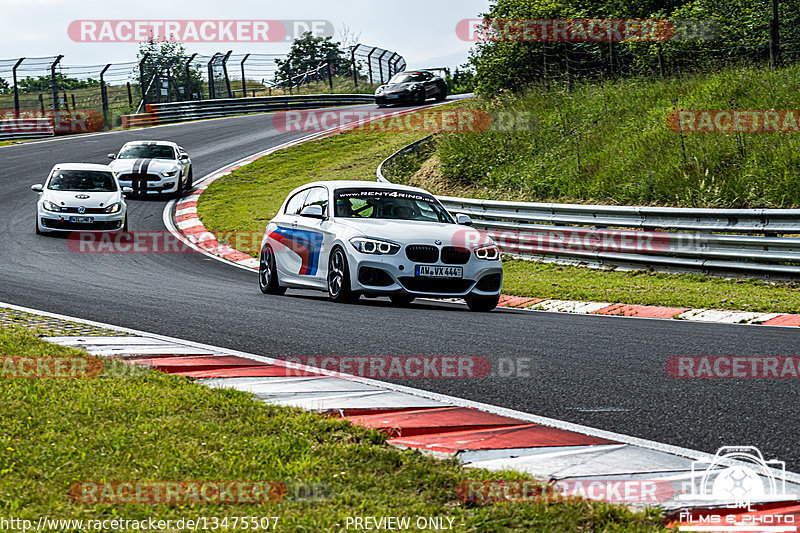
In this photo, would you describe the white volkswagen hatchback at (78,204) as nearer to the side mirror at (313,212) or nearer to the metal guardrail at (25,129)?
the side mirror at (313,212)

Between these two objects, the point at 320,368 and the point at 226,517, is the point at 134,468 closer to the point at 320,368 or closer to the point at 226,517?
the point at 226,517

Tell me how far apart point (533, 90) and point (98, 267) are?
42.4 feet

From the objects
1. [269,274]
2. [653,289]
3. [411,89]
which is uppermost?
[411,89]

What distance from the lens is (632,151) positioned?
17891 mm

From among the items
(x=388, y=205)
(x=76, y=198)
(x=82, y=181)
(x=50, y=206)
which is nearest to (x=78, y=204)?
(x=76, y=198)

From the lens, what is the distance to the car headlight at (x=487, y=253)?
10602 millimetres

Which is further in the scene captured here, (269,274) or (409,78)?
(409,78)

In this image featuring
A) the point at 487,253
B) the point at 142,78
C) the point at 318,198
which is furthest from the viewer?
the point at 142,78

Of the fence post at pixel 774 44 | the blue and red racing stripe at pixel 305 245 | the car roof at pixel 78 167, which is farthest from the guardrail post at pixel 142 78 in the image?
the blue and red racing stripe at pixel 305 245

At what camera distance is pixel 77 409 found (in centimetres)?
475

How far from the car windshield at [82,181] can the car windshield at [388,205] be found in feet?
32.8

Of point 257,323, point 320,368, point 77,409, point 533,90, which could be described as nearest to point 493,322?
point 257,323

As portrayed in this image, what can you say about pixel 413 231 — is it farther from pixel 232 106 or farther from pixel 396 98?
pixel 232 106

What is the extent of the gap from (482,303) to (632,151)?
8.44 metres
